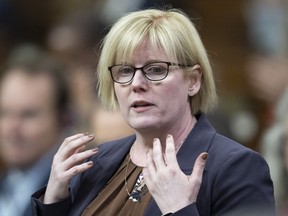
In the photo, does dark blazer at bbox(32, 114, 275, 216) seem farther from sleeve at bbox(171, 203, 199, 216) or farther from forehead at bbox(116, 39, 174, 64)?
forehead at bbox(116, 39, 174, 64)

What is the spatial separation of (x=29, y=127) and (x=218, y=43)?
3737 millimetres

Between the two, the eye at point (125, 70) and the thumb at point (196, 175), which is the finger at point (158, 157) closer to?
the thumb at point (196, 175)

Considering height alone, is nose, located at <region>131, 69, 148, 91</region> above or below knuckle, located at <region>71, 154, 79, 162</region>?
above

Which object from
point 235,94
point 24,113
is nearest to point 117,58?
point 24,113

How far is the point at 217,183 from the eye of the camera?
370cm

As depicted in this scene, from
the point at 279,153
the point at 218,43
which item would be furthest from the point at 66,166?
the point at 218,43

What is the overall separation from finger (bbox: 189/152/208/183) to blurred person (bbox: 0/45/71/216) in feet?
6.46

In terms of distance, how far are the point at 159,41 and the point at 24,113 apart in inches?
76.9

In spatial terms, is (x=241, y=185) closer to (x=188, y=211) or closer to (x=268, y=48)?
(x=188, y=211)

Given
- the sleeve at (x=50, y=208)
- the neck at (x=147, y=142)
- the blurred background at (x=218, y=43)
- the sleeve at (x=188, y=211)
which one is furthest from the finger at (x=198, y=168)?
the blurred background at (x=218, y=43)

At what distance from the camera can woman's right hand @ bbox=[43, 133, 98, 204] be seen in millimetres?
3947

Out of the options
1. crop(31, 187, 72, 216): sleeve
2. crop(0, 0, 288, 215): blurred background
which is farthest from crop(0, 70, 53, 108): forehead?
crop(31, 187, 72, 216): sleeve

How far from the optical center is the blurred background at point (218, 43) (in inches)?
296

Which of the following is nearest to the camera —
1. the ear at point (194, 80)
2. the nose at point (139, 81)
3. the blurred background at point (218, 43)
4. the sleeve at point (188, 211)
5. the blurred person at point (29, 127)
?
the sleeve at point (188, 211)
